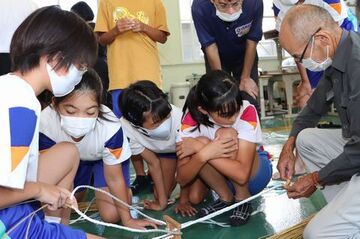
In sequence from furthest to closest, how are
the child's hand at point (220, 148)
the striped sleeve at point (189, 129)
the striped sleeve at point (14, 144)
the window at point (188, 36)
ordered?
1. the window at point (188, 36)
2. the striped sleeve at point (189, 129)
3. the child's hand at point (220, 148)
4. the striped sleeve at point (14, 144)

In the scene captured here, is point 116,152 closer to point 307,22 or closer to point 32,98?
point 32,98

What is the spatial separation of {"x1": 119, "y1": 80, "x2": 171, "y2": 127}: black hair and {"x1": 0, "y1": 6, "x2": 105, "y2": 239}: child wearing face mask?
58 cm

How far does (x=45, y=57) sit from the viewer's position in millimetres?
871

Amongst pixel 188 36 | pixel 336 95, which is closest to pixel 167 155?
pixel 336 95

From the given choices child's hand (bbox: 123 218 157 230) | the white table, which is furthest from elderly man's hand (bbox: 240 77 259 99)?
the white table

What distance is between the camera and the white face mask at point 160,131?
1.62 meters

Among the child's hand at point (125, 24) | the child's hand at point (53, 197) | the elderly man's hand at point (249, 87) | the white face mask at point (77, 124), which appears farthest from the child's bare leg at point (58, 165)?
the elderly man's hand at point (249, 87)

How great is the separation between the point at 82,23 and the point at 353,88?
755mm

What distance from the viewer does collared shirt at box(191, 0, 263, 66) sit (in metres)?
1.94

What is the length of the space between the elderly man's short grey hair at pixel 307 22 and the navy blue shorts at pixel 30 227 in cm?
85

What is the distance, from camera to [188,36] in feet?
18.6

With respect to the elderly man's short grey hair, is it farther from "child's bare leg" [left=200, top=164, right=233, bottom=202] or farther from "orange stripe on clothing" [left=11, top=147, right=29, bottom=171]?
"orange stripe on clothing" [left=11, top=147, right=29, bottom=171]

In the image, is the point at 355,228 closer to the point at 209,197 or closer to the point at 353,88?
the point at 353,88

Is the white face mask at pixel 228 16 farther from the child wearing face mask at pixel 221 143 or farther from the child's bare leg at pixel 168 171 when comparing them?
the child's bare leg at pixel 168 171
